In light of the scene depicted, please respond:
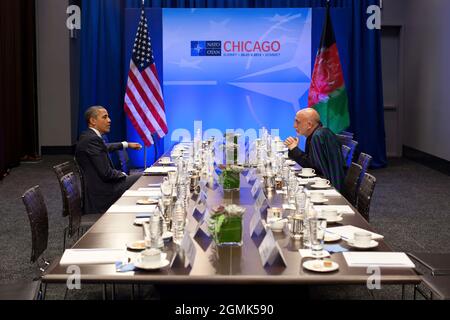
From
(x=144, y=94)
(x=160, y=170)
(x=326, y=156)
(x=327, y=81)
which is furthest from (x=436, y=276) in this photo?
(x=144, y=94)

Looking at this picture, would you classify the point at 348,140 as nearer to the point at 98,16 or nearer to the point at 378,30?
the point at 378,30

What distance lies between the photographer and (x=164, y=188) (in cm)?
375

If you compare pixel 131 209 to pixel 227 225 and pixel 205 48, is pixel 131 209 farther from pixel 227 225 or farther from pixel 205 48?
pixel 205 48

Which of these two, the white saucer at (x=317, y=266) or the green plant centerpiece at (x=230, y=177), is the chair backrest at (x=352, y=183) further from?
the white saucer at (x=317, y=266)

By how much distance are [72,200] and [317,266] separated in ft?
7.94

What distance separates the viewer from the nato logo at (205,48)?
10.7 m

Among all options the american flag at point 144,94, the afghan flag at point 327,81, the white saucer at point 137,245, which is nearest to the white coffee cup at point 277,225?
the white saucer at point 137,245

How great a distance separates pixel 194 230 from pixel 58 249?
2.83 metres

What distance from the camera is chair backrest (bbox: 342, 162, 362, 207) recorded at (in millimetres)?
5129

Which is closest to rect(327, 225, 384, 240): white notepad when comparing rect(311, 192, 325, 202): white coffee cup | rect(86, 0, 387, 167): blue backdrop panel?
rect(311, 192, 325, 202): white coffee cup

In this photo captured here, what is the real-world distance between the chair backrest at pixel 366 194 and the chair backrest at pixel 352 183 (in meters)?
0.37

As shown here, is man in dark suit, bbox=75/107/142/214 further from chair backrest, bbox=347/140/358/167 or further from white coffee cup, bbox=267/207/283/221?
chair backrest, bbox=347/140/358/167

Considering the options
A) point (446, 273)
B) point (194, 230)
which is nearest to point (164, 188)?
point (194, 230)

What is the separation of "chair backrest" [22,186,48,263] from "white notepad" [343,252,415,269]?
74.4 inches
